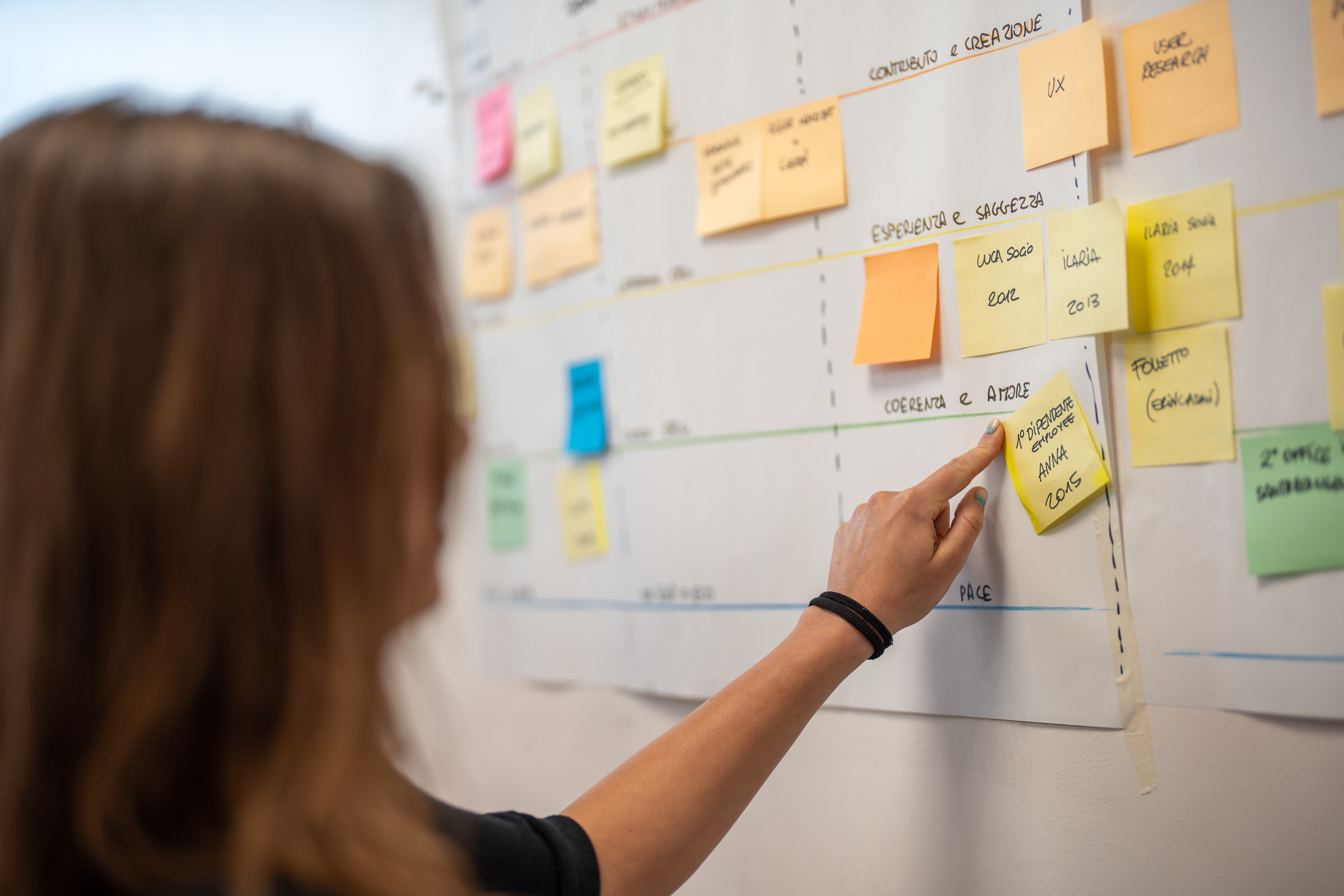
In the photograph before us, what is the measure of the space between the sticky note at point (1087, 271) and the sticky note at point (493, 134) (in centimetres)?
71

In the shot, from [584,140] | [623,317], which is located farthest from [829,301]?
[584,140]

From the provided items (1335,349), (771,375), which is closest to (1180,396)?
(1335,349)

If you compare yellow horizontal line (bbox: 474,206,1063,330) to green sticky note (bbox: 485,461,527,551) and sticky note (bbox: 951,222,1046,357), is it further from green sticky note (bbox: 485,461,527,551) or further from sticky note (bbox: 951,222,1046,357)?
green sticky note (bbox: 485,461,527,551)

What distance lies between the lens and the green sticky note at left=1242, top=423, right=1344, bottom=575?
1.81ft

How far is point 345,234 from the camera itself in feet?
1.56

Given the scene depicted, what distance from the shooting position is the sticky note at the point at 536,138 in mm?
1021

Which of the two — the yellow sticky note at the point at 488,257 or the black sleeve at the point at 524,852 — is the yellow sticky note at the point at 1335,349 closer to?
the black sleeve at the point at 524,852

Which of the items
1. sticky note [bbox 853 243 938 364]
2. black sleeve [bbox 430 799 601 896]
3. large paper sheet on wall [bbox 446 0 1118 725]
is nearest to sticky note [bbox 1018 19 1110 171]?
large paper sheet on wall [bbox 446 0 1118 725]

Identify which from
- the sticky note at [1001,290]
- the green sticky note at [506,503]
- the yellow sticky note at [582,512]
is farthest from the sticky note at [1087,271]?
the green sticky note at [506,503]

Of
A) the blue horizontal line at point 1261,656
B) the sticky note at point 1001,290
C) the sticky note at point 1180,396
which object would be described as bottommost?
the blue horizontal line at point 1261,656

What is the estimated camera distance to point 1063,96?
64cm

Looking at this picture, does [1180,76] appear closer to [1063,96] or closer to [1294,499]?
[1063,96]

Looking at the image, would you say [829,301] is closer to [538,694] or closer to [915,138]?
[915,138]

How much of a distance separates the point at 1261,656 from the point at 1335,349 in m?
0.22
